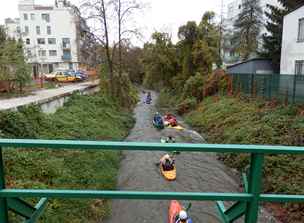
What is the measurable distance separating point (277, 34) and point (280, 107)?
17543 millimetres

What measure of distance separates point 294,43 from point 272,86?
17.0 ft

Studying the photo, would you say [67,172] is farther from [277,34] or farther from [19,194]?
[277,34]

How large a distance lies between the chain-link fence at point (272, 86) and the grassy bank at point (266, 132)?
37.2 inches

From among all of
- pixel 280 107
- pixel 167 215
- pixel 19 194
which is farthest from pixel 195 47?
pixel 19 194

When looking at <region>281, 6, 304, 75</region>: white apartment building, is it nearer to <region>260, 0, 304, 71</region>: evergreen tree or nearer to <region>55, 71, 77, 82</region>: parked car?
<region>260, 0, 304, 71</region>: evergreen tree

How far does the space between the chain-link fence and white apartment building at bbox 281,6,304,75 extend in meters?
3.13

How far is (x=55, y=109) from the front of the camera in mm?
14227

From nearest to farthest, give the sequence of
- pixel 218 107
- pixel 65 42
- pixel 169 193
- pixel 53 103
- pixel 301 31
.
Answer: pixel 169 193 < pixel 53 103 < pixel 301 31 < pixel 218 107 < pixel 65 42

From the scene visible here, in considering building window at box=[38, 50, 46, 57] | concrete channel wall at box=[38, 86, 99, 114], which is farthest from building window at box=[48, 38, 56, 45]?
concrete channel wall at box=[38, 86, 99, 114]

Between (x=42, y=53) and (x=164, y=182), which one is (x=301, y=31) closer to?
(x=164, y=182)

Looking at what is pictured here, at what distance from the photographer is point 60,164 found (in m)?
8.58

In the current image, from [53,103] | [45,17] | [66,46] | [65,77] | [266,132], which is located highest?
[45,17]

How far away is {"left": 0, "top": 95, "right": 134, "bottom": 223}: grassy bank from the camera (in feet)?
22.8

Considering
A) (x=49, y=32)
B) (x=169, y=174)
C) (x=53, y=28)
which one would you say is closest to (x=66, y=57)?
(x=49, y=32)
